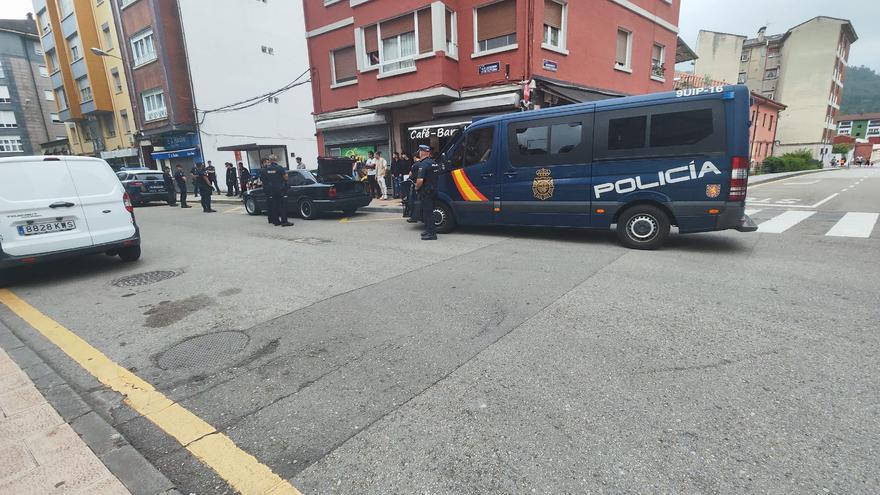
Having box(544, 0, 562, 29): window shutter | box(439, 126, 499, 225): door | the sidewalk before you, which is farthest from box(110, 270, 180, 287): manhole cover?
box(544, 0, 562, 29): window shutter

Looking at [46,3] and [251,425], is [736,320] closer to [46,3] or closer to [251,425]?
[251,425]

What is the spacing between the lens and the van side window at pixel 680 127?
20.1 ft

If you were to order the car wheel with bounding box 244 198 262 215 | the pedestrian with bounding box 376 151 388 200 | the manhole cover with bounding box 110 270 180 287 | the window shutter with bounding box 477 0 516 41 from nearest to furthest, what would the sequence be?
the manhole cover with bounding box 110 270 180 287
the window shutter with bounding box 477 0 516 41
the car wheel with bounding box 244 198 262 215
the pedestrian with bounding box 376 151 388 200

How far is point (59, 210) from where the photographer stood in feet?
18.8

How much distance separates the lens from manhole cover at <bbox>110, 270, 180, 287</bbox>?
18.9ft

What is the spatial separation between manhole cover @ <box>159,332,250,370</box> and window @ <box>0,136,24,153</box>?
5876 centimetres

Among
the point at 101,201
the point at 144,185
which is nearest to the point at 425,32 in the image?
the point at 101,201

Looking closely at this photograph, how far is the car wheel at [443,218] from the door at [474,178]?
19 cm

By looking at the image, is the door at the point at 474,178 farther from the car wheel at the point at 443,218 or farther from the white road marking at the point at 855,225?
the white road marking at the point at 855,225

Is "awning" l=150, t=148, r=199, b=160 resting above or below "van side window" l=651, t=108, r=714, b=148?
above

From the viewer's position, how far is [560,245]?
7.27 m

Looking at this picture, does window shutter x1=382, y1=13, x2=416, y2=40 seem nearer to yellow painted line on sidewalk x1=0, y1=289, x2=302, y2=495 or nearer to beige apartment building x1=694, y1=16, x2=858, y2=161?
yellow painted line on sidewalk x1=0, y1=289, x2=302, y2=495

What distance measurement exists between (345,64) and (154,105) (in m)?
16.4

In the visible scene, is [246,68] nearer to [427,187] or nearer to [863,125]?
[427,187]
